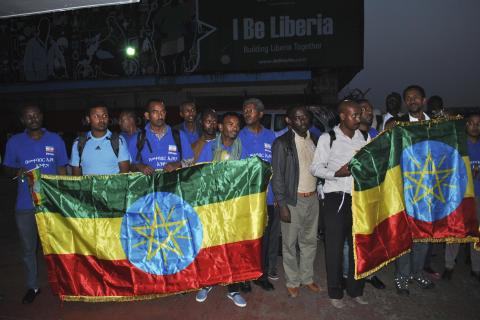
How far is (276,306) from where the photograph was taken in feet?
12.1

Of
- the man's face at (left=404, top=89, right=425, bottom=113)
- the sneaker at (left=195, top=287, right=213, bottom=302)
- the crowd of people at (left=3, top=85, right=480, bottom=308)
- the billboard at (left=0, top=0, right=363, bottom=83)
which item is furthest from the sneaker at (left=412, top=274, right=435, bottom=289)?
the billboard at (left=0, top=0, right=363, bottom=83)

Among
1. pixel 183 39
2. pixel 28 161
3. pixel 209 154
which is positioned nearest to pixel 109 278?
pixel 28 161

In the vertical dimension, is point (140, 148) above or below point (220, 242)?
above

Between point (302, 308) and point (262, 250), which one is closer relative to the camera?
point (302, 308)

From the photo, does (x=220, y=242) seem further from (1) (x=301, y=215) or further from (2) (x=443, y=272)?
(2) (x=443, y=272)

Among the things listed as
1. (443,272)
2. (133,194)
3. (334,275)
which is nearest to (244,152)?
(133,194)

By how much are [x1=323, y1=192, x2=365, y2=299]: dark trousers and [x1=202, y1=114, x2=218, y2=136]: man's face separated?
174 centimetres

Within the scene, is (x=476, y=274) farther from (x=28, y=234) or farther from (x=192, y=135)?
(x=28, y=234)

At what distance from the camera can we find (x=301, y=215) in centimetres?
388

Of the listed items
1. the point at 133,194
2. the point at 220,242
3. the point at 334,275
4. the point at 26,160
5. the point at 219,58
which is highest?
the point at 219,58

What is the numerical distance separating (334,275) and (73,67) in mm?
19501

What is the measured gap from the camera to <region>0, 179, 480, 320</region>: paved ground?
351 centimetres

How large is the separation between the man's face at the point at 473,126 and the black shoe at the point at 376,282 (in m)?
2.11

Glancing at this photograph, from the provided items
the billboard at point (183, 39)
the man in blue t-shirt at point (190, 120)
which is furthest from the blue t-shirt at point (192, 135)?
the billboard at point (183, 39)
